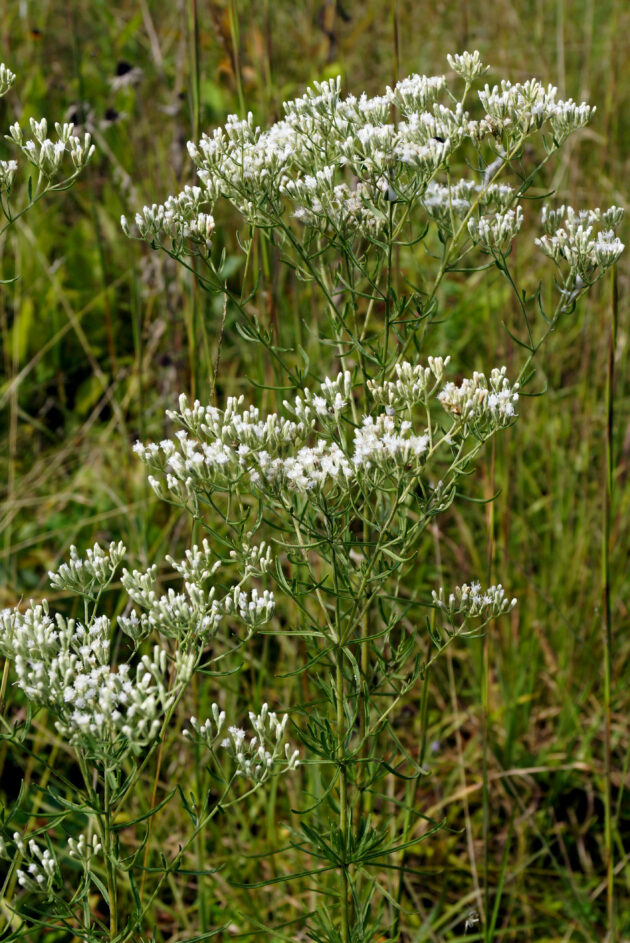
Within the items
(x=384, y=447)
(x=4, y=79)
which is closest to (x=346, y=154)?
(x=384, y=447)

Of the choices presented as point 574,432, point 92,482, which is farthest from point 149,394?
point 574,432

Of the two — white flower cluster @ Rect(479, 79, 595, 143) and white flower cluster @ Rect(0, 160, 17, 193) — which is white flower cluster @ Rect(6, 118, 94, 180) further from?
white flower cluster @ Rect(479, 79, 595, 143)

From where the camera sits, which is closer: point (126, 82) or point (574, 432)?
point (574, 432)

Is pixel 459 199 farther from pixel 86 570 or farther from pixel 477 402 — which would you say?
pixel 86 570

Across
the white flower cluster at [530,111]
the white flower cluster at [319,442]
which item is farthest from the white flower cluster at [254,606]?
the white flower cluster at [530,111]

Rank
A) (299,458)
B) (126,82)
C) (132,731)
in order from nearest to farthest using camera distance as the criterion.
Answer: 1. (132,731)
2. (299,458)
3. (126,82)

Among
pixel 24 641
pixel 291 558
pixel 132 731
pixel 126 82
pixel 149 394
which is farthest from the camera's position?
pixel 149 394

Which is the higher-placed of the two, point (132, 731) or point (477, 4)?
point (477, 4)

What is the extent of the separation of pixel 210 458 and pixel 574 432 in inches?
89.6

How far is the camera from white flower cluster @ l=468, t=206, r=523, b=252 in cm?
171

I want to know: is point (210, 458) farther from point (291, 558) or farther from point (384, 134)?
point (384, 134)

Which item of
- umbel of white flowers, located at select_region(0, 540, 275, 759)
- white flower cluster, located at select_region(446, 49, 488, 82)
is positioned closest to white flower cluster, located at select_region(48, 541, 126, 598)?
umbel of white flowers, located at select_region(0, 540, 275, 759)

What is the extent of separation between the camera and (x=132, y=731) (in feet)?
4.25

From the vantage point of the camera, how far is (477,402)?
161cm
